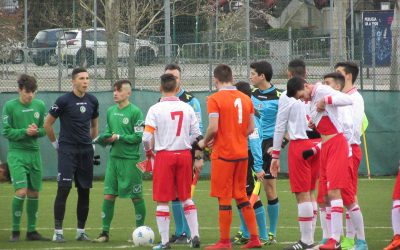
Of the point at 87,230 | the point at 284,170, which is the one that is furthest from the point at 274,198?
the point at 284,170

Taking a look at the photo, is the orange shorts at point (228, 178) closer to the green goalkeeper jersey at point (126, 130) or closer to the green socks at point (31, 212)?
the green goalkeeper jersey at point (126, 130)

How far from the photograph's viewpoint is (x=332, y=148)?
11148mm

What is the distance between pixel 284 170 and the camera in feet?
71.5

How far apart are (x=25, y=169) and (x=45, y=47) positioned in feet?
42.0

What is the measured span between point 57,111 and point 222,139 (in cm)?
249

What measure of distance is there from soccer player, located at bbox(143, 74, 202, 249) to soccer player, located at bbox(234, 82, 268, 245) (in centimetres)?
89

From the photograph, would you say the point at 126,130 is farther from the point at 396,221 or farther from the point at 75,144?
the point at 396,221

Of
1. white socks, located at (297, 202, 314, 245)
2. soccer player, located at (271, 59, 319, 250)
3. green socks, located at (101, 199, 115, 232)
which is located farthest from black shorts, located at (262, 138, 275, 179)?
green socks, located at (101, 199, 115, 232)

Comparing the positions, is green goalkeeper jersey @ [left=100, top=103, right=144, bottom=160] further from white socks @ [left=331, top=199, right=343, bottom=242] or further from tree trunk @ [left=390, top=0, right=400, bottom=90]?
tree trunk @ [left=390, top=0, right=400, bottom=90]

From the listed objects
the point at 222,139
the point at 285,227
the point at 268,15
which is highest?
the point at 268,15

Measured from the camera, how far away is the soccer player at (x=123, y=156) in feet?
42.0

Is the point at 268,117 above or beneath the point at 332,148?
above

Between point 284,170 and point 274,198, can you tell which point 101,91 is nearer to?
point 284,170

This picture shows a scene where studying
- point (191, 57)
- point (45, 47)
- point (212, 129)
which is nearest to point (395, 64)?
point (191, 57)
